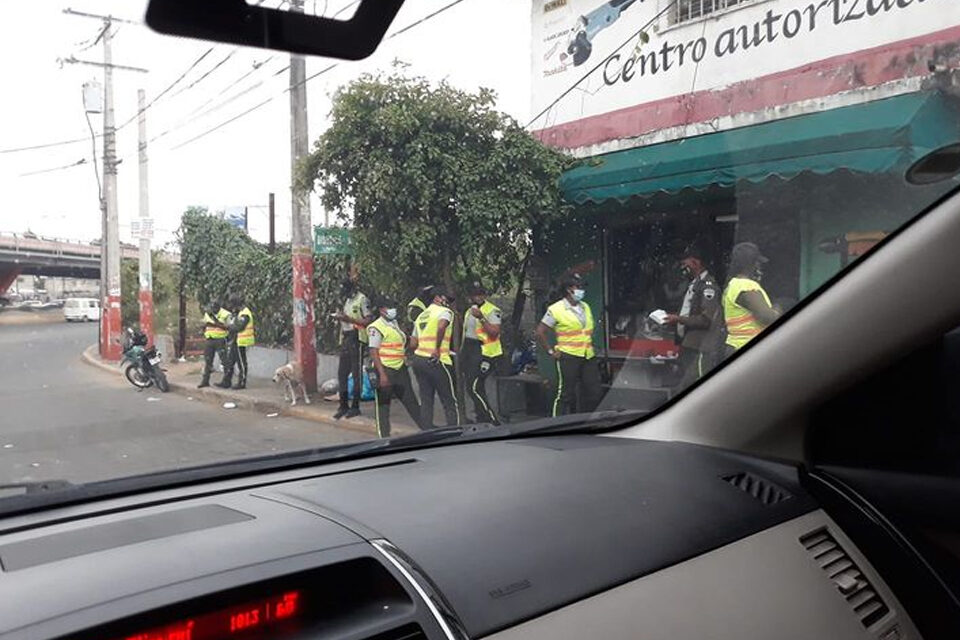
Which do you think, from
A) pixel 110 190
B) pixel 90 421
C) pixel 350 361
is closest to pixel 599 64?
pixel 110 190

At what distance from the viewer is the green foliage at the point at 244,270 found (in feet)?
16.0

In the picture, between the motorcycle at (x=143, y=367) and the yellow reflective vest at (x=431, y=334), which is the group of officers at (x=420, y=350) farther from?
the motorcycle at (x=143, y=367)

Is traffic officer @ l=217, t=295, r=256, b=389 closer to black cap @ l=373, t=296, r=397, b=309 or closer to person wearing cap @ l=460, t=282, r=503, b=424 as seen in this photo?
black cap @ l=373, t=296, r=397, b=309

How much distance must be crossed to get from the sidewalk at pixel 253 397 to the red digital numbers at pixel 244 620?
3390mm

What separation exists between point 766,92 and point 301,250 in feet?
9.94

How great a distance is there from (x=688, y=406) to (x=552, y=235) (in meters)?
2.31

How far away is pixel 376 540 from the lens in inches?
64.6

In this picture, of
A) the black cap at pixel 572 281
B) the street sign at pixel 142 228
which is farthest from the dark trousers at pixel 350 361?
the street sign at pixel 142 228

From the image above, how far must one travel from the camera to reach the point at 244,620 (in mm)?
1369

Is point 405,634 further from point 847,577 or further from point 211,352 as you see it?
point 211,352

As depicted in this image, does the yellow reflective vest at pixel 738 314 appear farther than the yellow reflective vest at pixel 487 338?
No

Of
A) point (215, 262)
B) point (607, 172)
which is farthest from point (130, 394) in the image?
point (607, 172)

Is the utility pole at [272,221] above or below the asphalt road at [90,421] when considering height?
above

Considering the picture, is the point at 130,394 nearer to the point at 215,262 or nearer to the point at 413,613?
the point at 215,262
